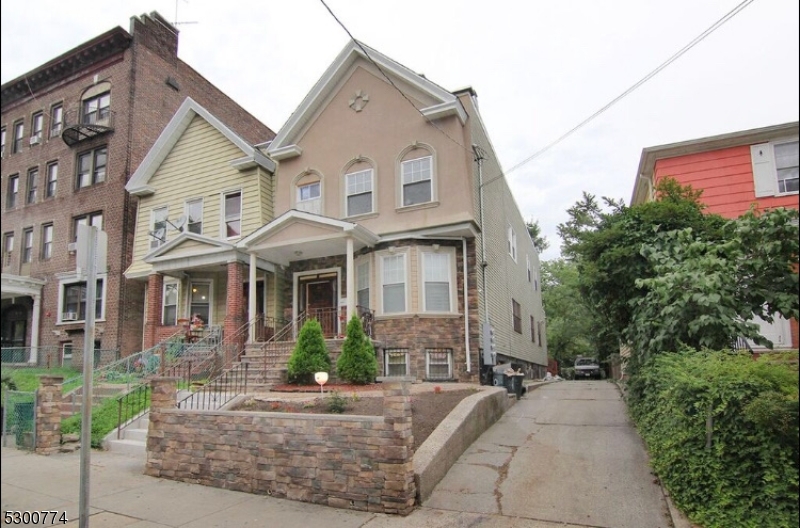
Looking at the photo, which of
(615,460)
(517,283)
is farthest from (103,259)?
(517,283)

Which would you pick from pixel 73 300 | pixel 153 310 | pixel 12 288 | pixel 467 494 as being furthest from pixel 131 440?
pixel 73 300

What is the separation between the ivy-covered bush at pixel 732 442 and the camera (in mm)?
4738

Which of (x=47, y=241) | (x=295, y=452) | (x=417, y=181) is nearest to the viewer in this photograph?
(x=295, y=452)

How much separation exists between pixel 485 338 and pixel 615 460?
22.3 feet

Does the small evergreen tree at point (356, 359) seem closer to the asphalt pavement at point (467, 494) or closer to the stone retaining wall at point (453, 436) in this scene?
the stone retaining wall at point (453, 436)

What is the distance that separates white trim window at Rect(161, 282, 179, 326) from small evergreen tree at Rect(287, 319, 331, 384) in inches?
287

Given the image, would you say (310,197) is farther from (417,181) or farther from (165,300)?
(165,300)

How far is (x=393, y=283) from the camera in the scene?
46.7 ft

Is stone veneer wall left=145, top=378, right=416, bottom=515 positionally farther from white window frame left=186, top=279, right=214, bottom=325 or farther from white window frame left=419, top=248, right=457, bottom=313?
white window frame left=186, top=279, right=214, bottom=325

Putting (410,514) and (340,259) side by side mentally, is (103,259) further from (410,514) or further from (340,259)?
(340,259)

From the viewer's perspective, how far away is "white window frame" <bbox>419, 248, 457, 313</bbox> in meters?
13.8

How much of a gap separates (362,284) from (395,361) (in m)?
2.42

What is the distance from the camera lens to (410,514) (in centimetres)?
604

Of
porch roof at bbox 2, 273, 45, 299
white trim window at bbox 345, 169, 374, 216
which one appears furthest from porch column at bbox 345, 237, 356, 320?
porch roof at bbox 2, 273, 45, 299
